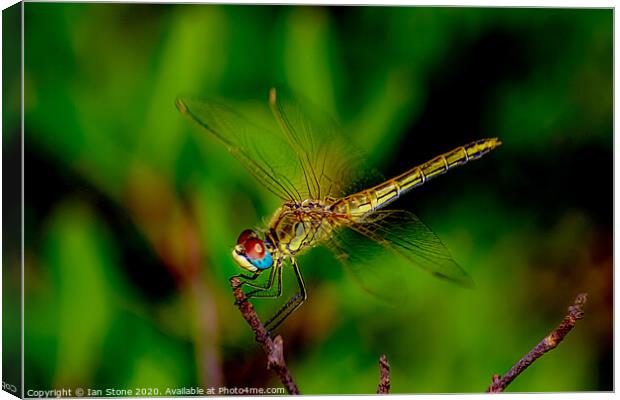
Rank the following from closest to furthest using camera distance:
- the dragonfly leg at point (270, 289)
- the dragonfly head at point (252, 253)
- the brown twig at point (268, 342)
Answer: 1. the brown twig at point (268, 342)
2. the dragonfly head at point (252, 253)
3. the dragonfly leg at point (270, 289)

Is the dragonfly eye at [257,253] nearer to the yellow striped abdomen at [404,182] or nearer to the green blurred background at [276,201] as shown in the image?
the green blurred background at [276,201]

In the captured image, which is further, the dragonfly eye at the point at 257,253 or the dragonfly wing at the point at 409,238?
the dragonfly wing at the point at 409,238

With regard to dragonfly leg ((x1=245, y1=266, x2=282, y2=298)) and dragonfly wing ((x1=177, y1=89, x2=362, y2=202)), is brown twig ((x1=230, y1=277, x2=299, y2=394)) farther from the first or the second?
dragonfly wing ((x1=177, y1=89, x2=362, y2=202))

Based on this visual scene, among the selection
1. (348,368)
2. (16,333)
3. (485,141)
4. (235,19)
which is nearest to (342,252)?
(348,368)

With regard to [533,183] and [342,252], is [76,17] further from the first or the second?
[533,183]

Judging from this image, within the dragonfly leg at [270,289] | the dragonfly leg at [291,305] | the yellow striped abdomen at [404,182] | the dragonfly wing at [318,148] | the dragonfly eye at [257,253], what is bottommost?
the dragonfly leg at [291,305]

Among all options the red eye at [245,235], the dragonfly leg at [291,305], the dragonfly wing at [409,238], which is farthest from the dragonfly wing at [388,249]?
the red eye at [245,235]

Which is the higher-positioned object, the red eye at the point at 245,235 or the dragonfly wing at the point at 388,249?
the red eye at the point at 245,235

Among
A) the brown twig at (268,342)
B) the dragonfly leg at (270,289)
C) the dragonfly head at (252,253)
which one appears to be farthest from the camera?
the dragonfly leg at (270,289)
